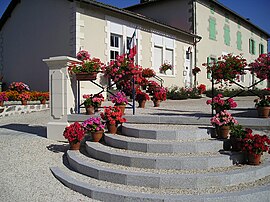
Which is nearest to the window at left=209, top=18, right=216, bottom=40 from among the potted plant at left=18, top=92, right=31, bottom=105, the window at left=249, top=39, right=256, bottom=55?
the window at left=249, top=39, right=256, bottom=55

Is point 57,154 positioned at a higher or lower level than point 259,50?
lower

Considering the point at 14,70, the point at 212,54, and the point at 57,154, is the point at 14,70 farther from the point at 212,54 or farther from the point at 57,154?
the point at 212,54

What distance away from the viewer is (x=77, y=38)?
396 inches

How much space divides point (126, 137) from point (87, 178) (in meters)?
1.09

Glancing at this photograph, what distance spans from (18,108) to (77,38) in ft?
11.3

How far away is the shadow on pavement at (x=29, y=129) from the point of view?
250 inches

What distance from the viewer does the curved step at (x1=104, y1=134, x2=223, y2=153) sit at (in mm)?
3885

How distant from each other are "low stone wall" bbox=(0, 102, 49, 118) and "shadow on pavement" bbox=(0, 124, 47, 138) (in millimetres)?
1818

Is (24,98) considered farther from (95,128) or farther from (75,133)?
(95,128)

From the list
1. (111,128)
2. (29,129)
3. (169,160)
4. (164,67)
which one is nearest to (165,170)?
(169,160)

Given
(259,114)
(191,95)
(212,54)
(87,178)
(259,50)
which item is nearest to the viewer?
(87,178)

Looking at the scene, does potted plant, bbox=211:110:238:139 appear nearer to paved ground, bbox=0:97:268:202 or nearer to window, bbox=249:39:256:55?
paved ground, bbox=0:97:268:202

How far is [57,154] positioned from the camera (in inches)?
194

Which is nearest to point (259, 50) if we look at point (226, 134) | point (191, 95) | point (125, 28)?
point (191, 95)
